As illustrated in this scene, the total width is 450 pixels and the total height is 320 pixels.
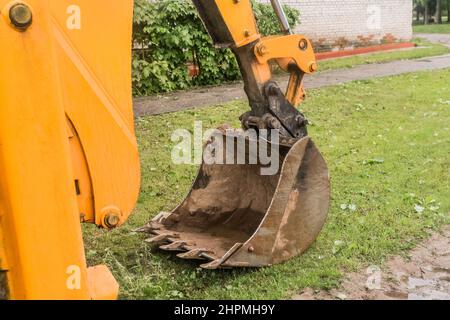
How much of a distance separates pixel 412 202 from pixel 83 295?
3.65 m

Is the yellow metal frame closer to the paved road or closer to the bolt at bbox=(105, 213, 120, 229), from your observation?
the bolt at bbox=(105, 213, 120, 229)

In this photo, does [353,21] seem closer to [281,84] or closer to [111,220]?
[281,84]

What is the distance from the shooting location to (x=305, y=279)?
3.88m

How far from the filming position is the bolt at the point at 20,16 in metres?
2.15

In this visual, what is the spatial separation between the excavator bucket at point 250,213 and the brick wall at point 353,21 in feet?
37.8

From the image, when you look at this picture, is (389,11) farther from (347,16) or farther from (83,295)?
(83,295)

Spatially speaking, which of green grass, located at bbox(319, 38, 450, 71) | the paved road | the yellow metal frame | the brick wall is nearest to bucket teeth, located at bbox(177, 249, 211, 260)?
the yellow metal frame

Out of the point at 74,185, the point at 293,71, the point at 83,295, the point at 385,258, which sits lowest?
the point at 385,258

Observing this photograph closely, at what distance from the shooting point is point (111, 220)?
8.73 feet

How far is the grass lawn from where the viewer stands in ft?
12.8

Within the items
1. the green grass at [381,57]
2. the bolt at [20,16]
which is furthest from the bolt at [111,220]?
the green grass at [381,57]

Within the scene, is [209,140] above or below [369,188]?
above
